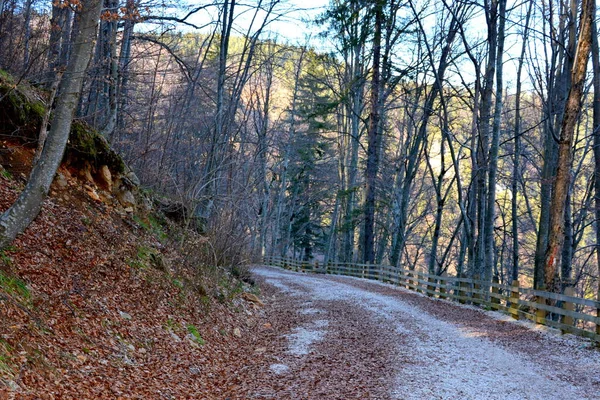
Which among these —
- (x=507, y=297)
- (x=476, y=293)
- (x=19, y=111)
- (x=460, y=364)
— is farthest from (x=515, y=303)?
(x=19, y=111)

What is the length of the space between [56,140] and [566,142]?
9.73m

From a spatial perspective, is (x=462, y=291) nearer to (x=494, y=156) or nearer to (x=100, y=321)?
(x=494, y=156)

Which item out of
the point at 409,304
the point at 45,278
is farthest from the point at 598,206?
the point at 45,278

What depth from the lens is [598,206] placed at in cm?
1595

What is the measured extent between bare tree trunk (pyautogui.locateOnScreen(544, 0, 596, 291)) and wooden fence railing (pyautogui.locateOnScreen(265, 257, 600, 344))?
66 centimetres

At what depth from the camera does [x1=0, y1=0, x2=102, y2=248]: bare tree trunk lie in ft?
Result: 18.7

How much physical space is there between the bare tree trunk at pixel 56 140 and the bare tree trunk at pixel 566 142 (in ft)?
30.2

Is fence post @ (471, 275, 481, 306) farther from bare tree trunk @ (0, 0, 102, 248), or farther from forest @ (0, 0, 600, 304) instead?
bare tree trunk @ (0, 0, 102, 248)

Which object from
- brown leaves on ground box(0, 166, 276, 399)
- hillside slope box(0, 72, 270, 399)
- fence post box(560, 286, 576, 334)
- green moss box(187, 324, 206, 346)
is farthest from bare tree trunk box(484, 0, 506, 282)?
green moss box(187, 324, 206, 346)

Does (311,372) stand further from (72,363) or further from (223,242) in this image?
(223,242)

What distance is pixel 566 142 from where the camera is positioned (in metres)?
10.3

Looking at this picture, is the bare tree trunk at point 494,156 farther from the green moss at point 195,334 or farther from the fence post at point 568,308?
the green moss at point 195,334

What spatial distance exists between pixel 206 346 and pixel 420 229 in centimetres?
3754

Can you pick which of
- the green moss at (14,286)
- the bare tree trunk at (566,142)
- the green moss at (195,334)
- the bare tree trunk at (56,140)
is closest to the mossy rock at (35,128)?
the bare tree trunk at (56,140)
